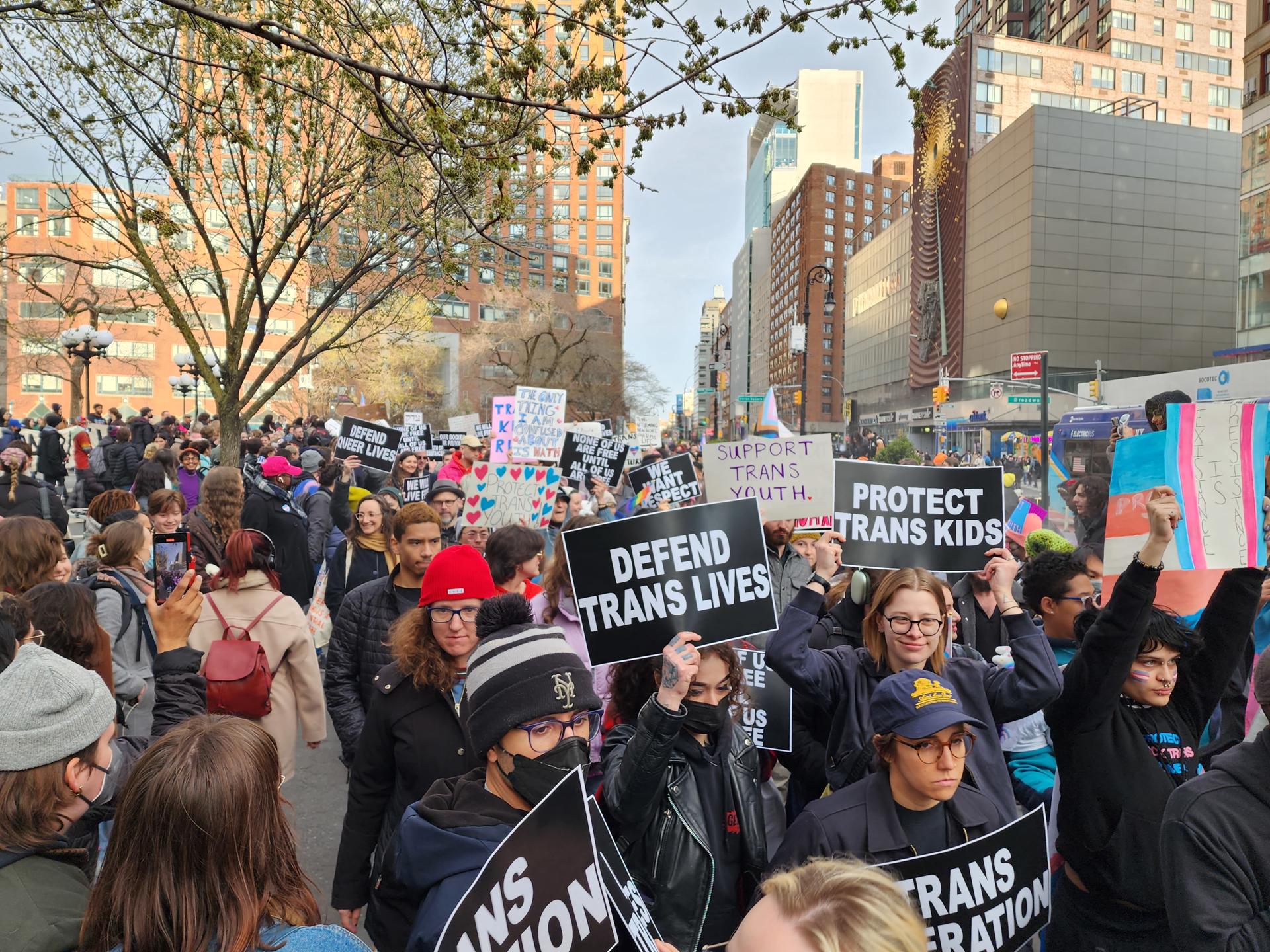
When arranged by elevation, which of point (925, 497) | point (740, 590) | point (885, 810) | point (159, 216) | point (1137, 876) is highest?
point (159, 216)

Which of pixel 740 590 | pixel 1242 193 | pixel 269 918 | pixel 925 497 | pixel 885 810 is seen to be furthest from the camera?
pixel 1242 193

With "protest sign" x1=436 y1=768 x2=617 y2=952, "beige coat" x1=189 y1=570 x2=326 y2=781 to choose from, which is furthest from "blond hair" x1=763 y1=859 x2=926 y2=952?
"beige coat" x1=189 y1=570 x2=326 y2=781

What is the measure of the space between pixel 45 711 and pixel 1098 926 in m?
3.22

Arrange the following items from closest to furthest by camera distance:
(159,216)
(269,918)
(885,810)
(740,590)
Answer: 1. (269,918)
2. (885,810)
3. (740,590)
4. (159,216)

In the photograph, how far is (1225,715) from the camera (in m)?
4.31

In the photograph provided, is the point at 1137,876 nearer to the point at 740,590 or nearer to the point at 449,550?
the point at 740,590

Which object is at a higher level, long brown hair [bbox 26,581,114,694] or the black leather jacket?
long brown hair [bbox 26,581,114,694]

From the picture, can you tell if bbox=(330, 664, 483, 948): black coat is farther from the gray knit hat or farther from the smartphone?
the smartphone

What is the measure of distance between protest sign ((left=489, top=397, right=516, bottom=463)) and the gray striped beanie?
9.31m

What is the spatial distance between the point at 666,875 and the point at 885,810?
2.37 ft

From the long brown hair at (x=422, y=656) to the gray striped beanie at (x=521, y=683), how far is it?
3.26ft

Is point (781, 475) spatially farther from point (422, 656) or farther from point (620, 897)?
point (620, 897)

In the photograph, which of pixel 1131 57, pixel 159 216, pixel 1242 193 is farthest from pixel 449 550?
pixel 1131 57

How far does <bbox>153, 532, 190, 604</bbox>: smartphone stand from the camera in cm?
404
